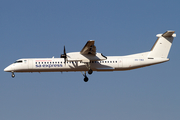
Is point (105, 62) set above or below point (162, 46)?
below

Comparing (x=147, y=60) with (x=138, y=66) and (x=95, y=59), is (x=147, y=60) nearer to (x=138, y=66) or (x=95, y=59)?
(x=138, y=66)

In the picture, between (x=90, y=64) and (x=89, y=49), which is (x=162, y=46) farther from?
(x=89, y=49)

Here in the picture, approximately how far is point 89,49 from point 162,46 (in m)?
8.87

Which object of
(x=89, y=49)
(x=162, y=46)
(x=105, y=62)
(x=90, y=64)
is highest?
(x=162, y=46)

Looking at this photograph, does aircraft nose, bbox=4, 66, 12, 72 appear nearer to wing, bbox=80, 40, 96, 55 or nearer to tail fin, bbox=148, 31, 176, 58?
wing, bbox=80, 40, 96, 55

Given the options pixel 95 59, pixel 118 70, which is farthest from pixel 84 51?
pixel 118 70

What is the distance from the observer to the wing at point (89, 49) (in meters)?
38.5

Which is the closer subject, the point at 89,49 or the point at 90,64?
the point at 89,49

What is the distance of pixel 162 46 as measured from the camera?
42969 mm

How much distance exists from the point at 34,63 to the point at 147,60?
13004mm

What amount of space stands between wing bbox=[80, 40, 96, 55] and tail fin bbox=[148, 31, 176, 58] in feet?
22.8

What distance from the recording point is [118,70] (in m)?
43.1

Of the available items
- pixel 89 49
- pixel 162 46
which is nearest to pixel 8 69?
pixel 89 49

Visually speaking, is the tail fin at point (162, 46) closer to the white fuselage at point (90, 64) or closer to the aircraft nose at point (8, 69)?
the white fuselage at point (90, 64)
